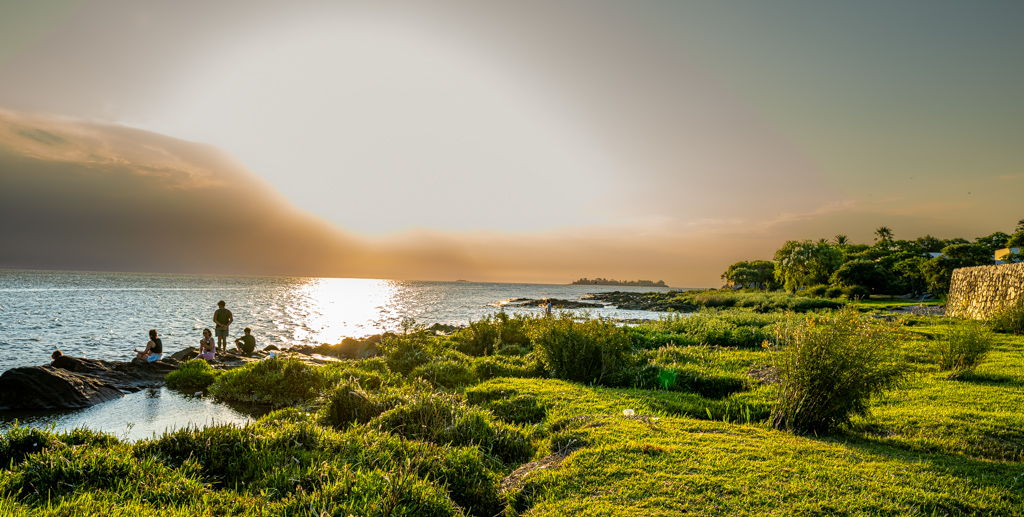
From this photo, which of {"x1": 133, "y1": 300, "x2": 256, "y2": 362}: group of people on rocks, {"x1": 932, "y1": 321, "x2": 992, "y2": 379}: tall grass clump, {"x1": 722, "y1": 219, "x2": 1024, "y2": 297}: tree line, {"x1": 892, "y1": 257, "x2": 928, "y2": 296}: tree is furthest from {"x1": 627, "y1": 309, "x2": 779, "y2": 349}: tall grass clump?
{"x1": 892, "y1": 257, "x2": 928, "y2": 296}: tree

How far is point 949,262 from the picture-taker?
59.1 m

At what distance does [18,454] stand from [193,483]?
224cm

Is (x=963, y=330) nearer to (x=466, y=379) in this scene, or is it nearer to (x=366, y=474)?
(x=466, y=379)

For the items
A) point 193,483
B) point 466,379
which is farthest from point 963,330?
point 193,483

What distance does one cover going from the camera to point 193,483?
4.97 metres

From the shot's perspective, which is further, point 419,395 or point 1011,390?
point 1011,390

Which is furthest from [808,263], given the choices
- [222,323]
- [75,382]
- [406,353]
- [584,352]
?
[75,382]

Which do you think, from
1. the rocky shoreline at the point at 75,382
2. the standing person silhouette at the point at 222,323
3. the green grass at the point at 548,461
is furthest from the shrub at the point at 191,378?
the standing person silhouette at the point at 222,323

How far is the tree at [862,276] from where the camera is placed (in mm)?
62594

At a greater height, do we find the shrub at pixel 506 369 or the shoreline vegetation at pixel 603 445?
the shoreline vegetation at pixel 603 445

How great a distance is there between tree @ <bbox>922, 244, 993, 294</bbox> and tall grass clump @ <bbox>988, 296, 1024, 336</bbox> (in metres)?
42.8

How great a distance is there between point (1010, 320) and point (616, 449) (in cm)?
2201

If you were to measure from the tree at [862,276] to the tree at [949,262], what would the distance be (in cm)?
509

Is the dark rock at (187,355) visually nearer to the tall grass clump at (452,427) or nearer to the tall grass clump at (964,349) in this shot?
the tall grass clump at (452,427)
